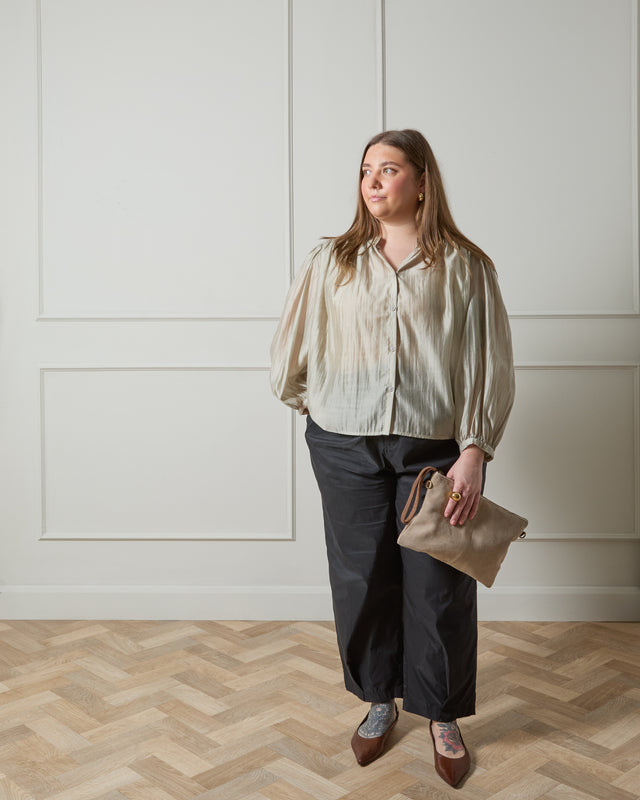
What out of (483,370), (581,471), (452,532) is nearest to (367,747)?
(452,532)

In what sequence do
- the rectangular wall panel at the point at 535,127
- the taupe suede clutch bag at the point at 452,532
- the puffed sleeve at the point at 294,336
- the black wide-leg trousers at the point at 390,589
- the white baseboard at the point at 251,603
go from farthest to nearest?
the white baseboard at the point at 251,603
the rectangular wall panel at the point at 535,127
the puffed sleeve at the point at 294,336
the black wide-leg trousers at the point at 390,589
the taupe suede clutch bag at the point at 452,532

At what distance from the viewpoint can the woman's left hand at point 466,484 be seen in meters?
1.63

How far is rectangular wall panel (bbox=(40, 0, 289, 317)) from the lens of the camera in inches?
104

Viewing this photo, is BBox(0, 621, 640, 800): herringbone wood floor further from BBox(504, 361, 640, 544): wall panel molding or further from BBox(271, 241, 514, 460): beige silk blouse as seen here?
BBox(271, 241, 514, 460): beige silk blouse

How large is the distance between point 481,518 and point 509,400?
270 mm

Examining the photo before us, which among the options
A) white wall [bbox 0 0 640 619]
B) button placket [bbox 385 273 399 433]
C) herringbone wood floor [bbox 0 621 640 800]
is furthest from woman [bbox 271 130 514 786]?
white wall [bbox 0 0 640 619]

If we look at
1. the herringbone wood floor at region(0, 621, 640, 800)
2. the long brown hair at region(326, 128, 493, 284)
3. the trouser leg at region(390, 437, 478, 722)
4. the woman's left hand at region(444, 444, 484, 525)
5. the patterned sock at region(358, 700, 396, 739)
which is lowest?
the herringbone wood floor at region(0, 621, 640, 800)

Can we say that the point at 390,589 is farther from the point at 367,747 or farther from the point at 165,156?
the point at 165,156

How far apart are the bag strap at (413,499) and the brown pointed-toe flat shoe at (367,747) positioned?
0.56 meters

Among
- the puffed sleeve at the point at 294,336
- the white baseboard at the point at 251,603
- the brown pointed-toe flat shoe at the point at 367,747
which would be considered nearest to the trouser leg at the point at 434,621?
the brown pointed-toe flat shoe at the point at 367,747

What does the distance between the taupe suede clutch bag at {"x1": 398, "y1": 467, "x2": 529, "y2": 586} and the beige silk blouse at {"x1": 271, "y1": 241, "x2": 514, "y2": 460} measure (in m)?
0.12

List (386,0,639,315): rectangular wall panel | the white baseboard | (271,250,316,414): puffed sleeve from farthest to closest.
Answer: the white baseboard, (386,0,639,315): rectangular wall panel, (271,250,316,414): puffed sleeve

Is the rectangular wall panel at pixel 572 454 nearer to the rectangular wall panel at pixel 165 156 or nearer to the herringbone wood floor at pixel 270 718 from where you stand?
the herringbone wood floor at pixel 270 718

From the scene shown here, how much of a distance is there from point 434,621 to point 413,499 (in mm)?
281
